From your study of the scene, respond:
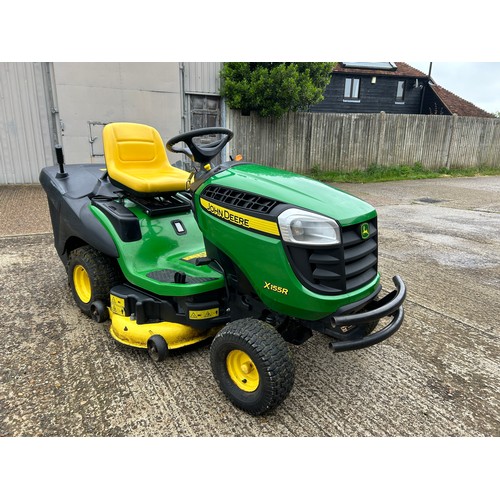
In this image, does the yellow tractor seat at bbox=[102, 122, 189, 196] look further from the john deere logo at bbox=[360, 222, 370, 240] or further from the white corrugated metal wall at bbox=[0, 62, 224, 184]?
the white corrugated metal wall at bbox=[0, 62, 224, 184]

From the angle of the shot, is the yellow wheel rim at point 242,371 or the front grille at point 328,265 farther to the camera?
the yellow wheel rim at point 242,371

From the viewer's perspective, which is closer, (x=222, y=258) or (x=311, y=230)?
(x=311, y=230)

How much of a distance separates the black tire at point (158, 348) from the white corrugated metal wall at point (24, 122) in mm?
7153

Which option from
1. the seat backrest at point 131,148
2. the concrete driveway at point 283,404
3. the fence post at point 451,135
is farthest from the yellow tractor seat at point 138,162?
the fence post at point 451,135

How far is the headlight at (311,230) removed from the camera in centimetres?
189

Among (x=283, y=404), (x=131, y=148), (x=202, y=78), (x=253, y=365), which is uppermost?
(x=202, y=78)

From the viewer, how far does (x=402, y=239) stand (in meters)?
5.45

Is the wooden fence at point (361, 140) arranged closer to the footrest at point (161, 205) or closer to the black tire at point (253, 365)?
the footrest at point (161, 205)

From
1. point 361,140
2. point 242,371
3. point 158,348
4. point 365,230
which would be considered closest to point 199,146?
point 365,230

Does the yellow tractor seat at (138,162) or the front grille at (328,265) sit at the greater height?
the yellow tractor seat at (138,162)

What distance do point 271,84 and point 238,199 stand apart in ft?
26.3

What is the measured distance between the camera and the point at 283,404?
2.16 metres

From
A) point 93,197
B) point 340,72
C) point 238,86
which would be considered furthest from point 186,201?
point 340,72

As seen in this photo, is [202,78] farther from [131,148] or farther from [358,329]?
[358,329]
